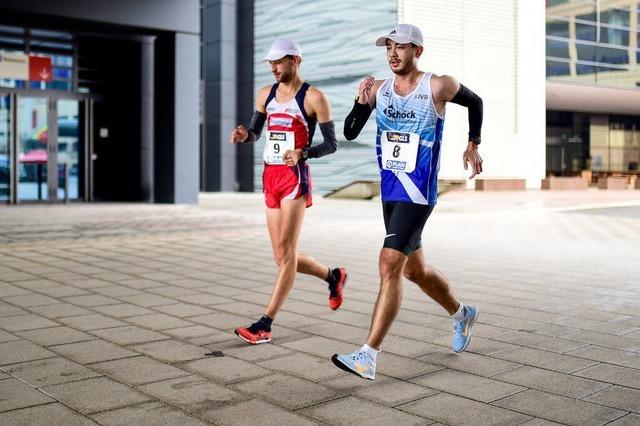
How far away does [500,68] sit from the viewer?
31.7 m

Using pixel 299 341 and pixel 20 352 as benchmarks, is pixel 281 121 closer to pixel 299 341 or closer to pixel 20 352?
pixel 299 341

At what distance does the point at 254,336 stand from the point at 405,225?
1257 mm

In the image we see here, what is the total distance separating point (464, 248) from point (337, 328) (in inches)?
219

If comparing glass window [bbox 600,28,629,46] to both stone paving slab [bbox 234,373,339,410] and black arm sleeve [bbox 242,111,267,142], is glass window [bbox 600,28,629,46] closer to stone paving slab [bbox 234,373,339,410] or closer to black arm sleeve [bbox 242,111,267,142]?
black arm sleeve [bbox 242,111,267,142]

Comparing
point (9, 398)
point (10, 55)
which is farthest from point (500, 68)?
point (9, 398)

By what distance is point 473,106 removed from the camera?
4.33 m

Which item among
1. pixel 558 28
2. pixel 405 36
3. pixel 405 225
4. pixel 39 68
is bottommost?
pixel 405 225

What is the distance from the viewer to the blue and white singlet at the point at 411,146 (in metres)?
4.19

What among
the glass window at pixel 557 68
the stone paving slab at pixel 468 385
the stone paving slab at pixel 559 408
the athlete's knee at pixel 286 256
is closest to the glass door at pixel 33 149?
the athlete's knee at pixel 286 256

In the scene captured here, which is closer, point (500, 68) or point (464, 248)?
point (464, 248)

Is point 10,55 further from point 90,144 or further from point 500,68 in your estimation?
point 500,68

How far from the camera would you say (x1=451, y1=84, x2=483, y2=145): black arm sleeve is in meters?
4.28

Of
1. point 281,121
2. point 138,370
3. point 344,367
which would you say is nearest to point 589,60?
point 281,121

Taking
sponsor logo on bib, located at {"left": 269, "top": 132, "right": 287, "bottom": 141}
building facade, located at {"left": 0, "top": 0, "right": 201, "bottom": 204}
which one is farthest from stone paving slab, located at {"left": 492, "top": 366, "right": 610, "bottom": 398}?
building facade, located at {"left": 0, "top": 0, "right": 201, "bottom": 204}
